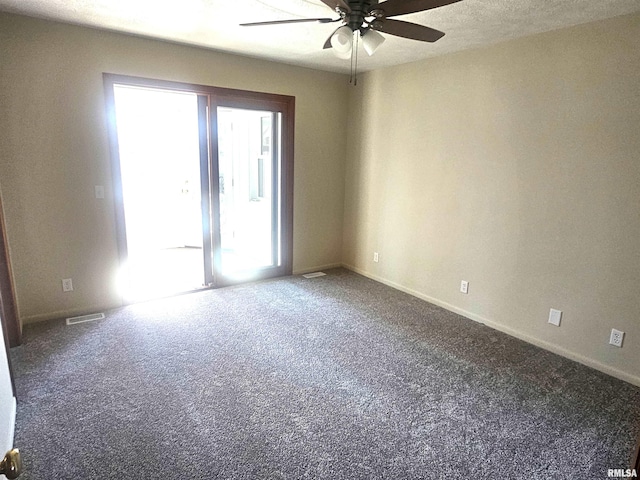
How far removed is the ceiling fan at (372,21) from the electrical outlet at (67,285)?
9.11 ft

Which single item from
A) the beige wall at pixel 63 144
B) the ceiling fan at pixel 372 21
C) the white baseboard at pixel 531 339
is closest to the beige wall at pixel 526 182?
the white baseboard at pixel 531 339

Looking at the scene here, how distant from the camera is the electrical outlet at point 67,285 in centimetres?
339

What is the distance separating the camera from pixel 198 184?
4.37 meters

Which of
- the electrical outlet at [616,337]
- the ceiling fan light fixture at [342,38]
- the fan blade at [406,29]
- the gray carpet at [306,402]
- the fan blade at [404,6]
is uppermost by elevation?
the fan blade at [404,6]

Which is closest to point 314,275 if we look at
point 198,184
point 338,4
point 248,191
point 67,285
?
point 248,191

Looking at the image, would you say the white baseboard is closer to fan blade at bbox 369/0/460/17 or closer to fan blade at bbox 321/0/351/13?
fan blade at bbox 369/0/460/17

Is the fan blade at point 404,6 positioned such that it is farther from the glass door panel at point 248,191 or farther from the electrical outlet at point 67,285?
the electrical outlet at point 67,285

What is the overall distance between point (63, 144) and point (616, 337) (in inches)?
181

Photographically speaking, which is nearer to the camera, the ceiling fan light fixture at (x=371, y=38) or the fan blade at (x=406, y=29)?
the fan blade at (x=406, y=29)

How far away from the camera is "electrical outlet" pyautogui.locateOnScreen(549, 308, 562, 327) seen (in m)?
2.96

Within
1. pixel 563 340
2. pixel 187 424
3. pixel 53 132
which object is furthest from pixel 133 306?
pixel 563 340

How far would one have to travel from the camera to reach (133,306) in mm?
3705

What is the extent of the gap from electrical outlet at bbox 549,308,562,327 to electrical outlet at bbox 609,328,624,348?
13.7 inches

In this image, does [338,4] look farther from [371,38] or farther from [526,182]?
[526,182]
